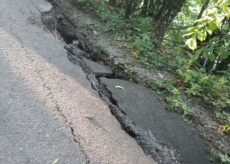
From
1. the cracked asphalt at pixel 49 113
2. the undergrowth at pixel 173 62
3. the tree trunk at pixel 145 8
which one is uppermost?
the tree trunk at pixel 145 8

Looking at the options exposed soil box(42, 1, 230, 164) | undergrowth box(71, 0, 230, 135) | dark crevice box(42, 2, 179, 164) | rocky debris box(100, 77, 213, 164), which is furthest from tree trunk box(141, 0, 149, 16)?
rocky debris box(100, 77, 213, 164)

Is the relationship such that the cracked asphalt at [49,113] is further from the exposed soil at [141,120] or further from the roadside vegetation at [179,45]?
the roadside vegetation at [179,45]

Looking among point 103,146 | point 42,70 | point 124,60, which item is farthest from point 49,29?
point 103,146

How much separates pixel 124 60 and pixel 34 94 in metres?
2.55

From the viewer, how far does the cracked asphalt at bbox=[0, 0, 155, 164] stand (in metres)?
2.96

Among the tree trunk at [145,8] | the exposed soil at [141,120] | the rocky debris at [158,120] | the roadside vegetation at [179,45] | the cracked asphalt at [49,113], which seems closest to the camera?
the cracked asphalt at [49,113]

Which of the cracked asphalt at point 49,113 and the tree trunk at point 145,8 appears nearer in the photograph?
the cracked asphalt at point 49,113

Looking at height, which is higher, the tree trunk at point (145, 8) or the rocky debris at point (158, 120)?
the tree trunk at point (145, 8)

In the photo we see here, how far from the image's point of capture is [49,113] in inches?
136

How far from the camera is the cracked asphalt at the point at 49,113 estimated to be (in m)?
2.96

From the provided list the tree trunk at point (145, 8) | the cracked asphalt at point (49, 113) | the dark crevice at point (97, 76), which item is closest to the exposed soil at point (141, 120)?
the dark crevice at point (97, 76)

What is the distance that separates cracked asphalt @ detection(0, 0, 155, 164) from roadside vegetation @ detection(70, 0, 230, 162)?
136 cm

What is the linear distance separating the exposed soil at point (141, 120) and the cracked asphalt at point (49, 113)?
21cm

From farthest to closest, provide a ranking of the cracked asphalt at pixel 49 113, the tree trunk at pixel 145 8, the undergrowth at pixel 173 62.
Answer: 1. the tree trunk at pixel 145 8
2. the undergrowth at pixel 173 62
3. the cracked asphalt at pixel 49 113
